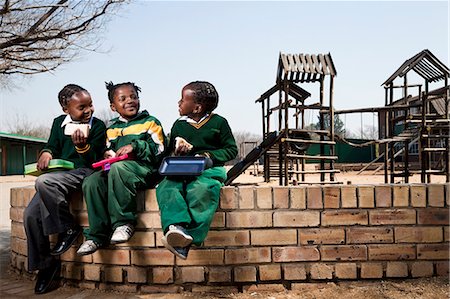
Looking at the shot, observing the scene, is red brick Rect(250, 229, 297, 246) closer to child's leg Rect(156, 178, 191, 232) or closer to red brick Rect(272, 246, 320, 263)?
red brick Rect(272, 246, 320, 263)

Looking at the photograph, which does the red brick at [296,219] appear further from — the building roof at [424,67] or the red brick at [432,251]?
the building roof at [424,67]

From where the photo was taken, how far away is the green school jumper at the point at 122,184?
2.77 metres

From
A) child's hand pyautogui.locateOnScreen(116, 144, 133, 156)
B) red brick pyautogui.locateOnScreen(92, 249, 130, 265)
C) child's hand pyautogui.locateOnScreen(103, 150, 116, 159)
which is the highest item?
child's hand pyautogui.locateOnScreen(116, 144, 133, 156)

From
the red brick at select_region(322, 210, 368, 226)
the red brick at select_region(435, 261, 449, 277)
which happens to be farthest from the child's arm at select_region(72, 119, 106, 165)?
the red brick at select_region(435, 261, 449, 277)

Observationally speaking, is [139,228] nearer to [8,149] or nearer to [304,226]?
[304,226]

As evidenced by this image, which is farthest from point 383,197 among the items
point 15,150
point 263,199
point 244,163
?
point 15,150

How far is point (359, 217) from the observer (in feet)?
9.53

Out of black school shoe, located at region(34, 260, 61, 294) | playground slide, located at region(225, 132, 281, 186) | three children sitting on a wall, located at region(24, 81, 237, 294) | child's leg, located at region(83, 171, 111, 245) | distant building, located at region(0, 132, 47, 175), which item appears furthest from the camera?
distant building, located at region(0, 132, 47, 175)

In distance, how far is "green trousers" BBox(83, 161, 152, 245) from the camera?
2764 mm

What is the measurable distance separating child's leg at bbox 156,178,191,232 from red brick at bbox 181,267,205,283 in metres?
0.45

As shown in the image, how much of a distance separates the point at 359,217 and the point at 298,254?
0.46 m

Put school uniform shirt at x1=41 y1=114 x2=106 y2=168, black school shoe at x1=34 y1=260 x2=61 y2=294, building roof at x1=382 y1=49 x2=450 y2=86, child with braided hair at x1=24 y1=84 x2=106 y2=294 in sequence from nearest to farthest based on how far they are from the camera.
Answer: child with braided hair at x1=24 y1=84 x2=106 y2=294 → black school shoe at x1=34 y1=260 x2=61 y2=294 → school uniform shirt at x1=41 y1=114 x2=106 y2=168 → building roof at x1=382 y1=49 x2=450 y2=86

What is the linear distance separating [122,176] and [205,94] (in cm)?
83

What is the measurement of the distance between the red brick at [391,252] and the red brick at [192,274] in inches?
42.6
